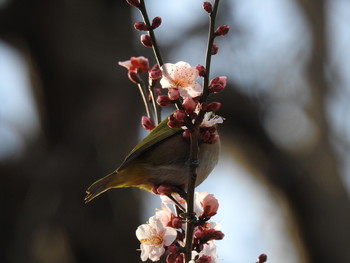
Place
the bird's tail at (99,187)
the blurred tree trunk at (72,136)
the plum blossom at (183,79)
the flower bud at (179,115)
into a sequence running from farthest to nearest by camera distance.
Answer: the blurred tree trunk at (72,136)
the bird's tail at (99,187)
the plum blossom at (183,79)
the flower bud at (179,115)

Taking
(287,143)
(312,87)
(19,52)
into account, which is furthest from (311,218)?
(19,52)

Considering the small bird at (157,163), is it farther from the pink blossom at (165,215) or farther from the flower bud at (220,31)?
the flower bud at (220,31)

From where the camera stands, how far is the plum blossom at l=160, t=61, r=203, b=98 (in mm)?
1473

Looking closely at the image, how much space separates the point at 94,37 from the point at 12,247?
2.67 m

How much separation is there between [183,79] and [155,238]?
504mm

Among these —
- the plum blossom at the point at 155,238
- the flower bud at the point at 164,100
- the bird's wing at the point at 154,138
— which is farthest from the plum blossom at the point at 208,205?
the bird's wing at the point at 154,138

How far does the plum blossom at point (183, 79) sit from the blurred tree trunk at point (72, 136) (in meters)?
4.32

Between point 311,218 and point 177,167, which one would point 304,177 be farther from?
point 177,167

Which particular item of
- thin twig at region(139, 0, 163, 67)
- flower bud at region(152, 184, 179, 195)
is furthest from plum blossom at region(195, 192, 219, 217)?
thin twig at region(139, 0, 163, 67)

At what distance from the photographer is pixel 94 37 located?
675 cm

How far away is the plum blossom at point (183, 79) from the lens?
4.83 feet

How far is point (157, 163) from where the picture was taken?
2.29 m

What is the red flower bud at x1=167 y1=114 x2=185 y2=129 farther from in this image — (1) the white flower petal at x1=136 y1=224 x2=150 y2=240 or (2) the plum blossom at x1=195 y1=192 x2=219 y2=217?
(1) the white flower petal at x1=136 y1=224 x2=150 y2=240

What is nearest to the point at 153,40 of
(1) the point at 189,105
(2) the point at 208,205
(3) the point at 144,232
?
(1) the point at 189,105
